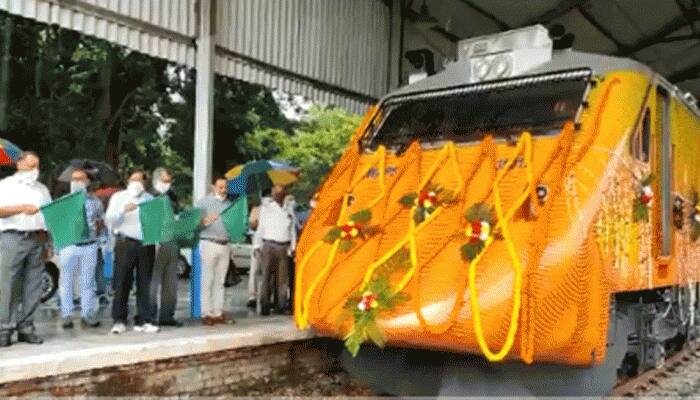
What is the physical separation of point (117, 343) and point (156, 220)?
1452 mm

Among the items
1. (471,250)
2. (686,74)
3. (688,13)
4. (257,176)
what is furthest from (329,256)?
(686,74)

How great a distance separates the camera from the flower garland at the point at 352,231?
584cm

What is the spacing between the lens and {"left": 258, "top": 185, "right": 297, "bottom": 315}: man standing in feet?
29.3

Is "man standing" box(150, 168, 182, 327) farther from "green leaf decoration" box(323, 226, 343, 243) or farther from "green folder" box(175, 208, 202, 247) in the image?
"green leaf decoration" box(323, 226, 343, 243)

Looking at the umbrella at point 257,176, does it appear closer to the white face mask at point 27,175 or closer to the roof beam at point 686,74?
the white face mask at point 27,175

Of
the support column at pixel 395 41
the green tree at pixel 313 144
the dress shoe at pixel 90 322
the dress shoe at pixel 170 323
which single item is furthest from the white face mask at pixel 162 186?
the green tree at pixel 313 144

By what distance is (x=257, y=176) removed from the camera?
1342 centimetres

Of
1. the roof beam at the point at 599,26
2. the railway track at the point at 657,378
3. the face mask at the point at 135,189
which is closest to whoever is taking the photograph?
the railway track at the point at 657,378

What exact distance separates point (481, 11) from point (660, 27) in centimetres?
349

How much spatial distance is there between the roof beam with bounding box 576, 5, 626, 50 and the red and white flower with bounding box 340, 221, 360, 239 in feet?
27.6

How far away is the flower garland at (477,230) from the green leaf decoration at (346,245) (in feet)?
3.07

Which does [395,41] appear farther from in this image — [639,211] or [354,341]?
[354,341]

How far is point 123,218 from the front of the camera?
7332 millimetres

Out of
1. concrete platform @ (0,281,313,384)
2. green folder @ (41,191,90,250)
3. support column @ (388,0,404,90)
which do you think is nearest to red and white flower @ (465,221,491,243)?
concrete platform @ (0,281,313,384)
